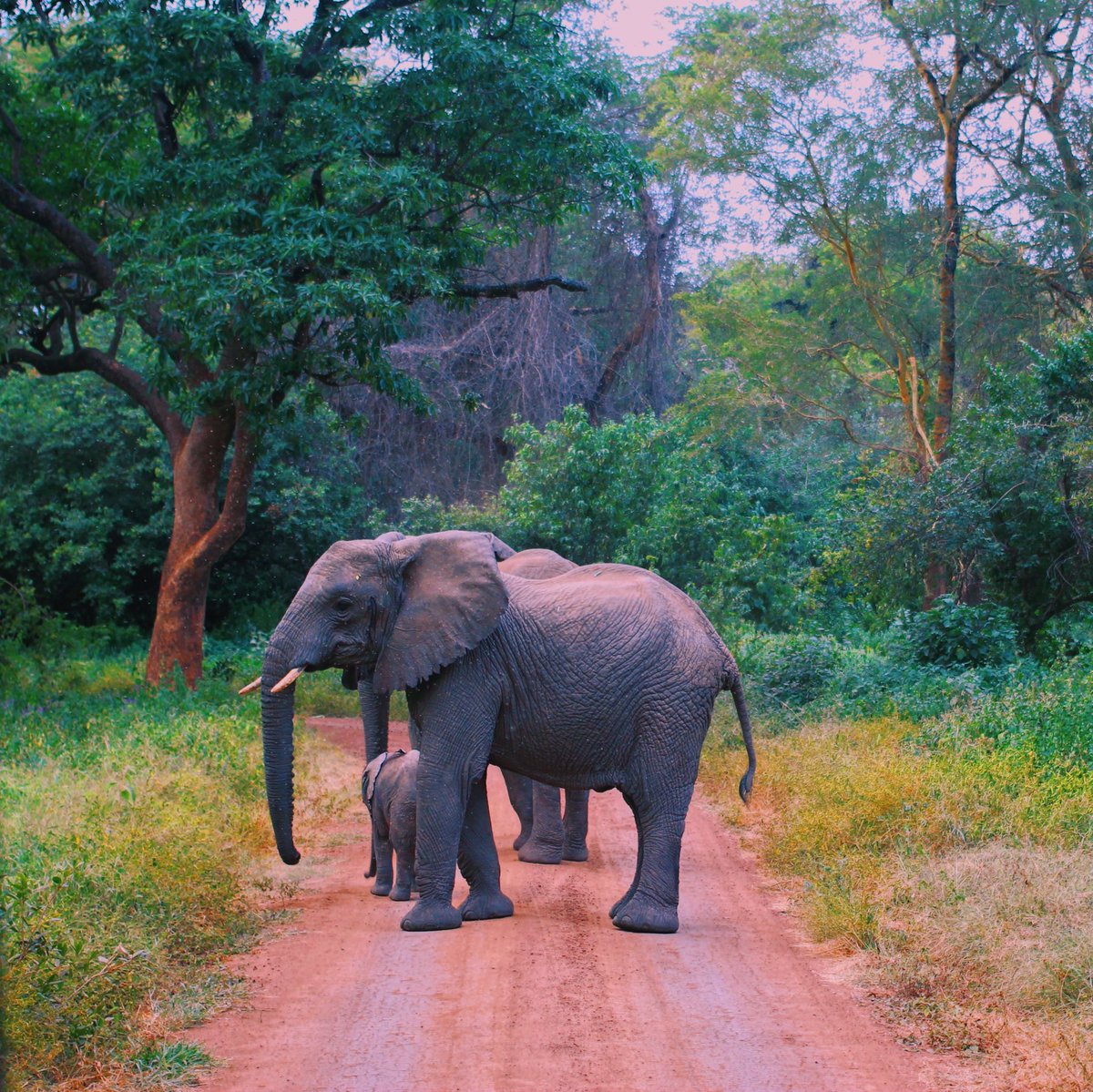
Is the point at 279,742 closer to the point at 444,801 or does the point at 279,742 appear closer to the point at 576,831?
the point at 444,801

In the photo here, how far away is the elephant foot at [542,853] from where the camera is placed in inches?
385

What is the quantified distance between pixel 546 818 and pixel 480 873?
1.97 meters

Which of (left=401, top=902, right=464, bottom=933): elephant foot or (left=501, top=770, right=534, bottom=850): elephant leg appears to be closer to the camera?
(left=401, top=902, right=464, bottom=933): elephant foot

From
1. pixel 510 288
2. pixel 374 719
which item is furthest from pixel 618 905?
pixel 510 288

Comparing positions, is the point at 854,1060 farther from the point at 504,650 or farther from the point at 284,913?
the point at 284,913

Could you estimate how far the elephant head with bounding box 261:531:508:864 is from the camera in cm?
724

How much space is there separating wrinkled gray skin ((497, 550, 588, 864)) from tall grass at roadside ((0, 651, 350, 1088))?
1.91 m

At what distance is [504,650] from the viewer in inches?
307

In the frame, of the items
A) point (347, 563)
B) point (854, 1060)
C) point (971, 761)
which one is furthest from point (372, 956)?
point (971, 761)

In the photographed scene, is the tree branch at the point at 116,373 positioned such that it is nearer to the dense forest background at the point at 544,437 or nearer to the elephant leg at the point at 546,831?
the dense forest background at the point at 544,437

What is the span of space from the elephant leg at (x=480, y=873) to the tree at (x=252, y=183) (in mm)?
6745

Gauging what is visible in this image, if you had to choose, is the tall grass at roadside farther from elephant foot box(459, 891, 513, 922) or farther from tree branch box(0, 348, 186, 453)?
tree branch box(0, 348, 186, 453)

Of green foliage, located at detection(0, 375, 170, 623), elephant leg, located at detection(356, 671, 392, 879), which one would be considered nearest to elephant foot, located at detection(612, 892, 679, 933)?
elephant leg, located at detection(356, 671, 392, 879)

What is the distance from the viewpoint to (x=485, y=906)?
7781 millimetres
